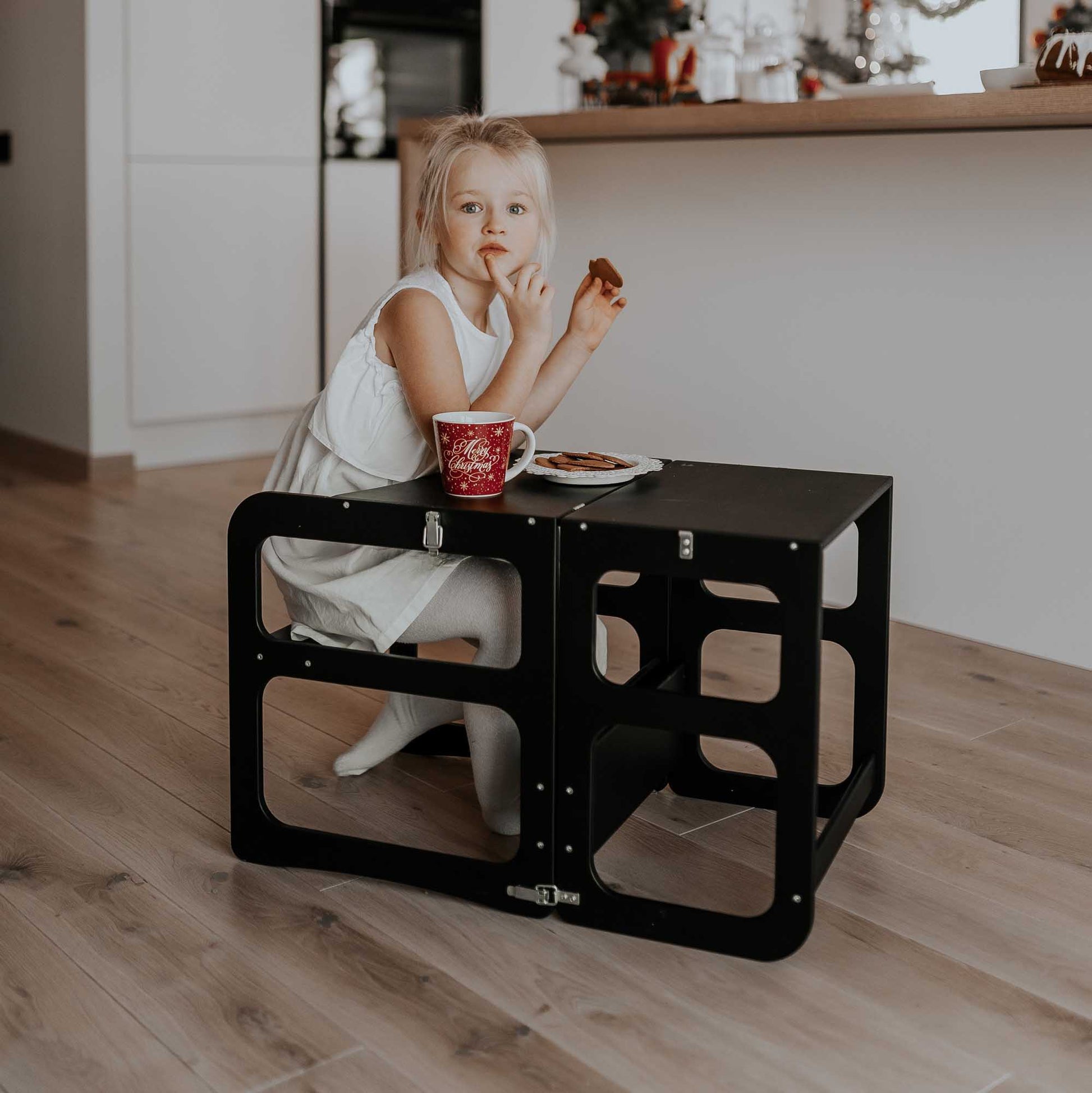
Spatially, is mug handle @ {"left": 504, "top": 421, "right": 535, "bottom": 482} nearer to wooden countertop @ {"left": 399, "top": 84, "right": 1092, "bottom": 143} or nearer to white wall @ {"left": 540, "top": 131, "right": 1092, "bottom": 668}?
wooden countertop @ {"left": 399, "top": 84, "right": 1092, "bottom": 143}

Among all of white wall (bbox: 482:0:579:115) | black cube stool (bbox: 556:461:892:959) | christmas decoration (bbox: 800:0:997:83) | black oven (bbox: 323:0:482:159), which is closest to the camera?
black cube stool (bbox: 556:461:892:959)

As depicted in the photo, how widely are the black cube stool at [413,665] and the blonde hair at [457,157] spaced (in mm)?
328

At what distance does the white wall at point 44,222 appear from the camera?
367cm

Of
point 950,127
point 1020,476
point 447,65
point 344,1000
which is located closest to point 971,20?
point 447,65

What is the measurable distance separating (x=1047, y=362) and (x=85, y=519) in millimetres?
2200

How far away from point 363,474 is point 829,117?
3.50ft

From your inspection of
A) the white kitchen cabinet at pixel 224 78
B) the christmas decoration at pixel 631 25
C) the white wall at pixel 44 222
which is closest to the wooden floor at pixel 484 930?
the white wall at pixel 44 222

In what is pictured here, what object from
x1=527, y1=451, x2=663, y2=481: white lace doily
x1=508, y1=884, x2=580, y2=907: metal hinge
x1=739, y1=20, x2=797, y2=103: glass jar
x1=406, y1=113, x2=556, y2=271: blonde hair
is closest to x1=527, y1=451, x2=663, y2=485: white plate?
x1=527, y1=451, x2=663, y2=481: white lace doily

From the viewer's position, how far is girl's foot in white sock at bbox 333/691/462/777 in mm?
1788

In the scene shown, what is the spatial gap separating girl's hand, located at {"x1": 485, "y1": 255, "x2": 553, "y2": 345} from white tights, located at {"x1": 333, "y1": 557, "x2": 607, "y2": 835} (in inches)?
10.6

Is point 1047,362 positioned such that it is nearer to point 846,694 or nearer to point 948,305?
point 948,305

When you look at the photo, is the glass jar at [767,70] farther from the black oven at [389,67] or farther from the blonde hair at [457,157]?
the black oven at [389,67]

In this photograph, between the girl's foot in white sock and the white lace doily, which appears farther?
the girl's foot in white sock

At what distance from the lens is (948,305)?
2398 millimetres
